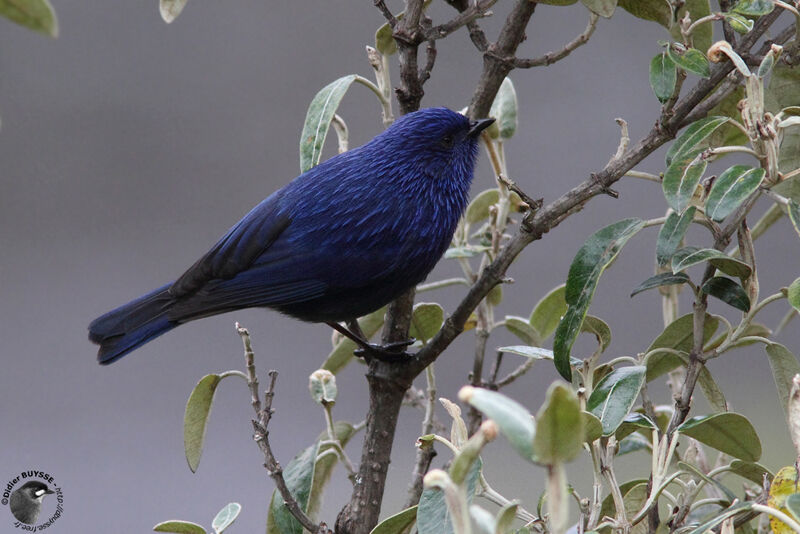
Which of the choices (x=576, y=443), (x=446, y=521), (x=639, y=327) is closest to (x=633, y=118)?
(x=639, y=327)

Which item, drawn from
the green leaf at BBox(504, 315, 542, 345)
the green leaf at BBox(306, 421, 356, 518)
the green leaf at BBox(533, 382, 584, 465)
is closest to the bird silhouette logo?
the green leaf at BBox(306, 421, 356, 518)

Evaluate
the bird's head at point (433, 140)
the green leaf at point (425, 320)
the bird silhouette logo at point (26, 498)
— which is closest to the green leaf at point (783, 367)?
the green leaf at point (425, 320)

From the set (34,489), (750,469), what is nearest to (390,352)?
(750,469)

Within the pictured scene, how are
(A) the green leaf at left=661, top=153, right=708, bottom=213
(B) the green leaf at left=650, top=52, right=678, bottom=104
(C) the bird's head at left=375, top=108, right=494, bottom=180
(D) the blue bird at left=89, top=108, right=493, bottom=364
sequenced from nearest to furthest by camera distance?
(A) the green leaf at left=661, top=153, right=708, bottom=213
(B) the green leaf at left=650, top=52, right=678, bottom=104
(D) the blue bird at left=89, top=108, right=493, bottom=364
(C) the bird's head at left=375, top=108, right=494, bottom=180

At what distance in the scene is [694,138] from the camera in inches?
66.3

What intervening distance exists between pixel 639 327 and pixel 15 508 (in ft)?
15.4

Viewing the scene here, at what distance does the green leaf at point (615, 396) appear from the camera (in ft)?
5.08

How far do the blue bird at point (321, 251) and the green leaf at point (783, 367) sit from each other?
1.12 meters

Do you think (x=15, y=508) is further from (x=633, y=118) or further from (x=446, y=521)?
(x=633, y=118)

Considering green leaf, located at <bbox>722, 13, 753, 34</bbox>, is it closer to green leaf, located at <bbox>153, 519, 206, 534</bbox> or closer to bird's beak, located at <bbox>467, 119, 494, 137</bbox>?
bird's beak, located at <bbox>467, 119, 494, 137</bbox>

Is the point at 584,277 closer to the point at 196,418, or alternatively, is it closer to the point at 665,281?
the point at 665,281

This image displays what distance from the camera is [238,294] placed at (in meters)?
2.72

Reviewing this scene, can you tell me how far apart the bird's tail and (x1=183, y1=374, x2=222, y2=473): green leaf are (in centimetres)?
66

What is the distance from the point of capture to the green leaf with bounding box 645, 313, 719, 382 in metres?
1.93
